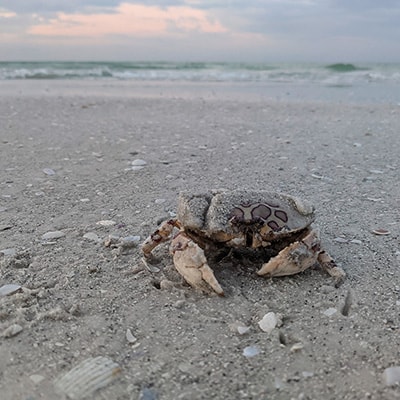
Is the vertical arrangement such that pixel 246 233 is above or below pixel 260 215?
below

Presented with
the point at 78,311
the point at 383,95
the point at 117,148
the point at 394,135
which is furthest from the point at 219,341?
the point at 383,95

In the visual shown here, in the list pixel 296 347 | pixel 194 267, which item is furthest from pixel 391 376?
pixel 194 267

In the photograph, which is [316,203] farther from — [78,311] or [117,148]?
[117,148]

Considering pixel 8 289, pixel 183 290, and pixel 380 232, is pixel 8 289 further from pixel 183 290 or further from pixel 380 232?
pixel 380 232

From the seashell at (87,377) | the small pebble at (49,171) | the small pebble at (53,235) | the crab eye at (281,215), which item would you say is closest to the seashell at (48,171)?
the small pebble at (49,171)

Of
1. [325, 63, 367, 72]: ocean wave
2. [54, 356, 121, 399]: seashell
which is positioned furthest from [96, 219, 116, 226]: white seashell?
[325, 63, 367, 72]: ocean wave

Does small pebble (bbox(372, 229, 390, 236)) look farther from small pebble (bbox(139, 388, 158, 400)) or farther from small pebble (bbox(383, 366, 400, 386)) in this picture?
small pebble (bbox(139, 388, 158, 400))

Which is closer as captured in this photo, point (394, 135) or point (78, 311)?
point (78, 311)
